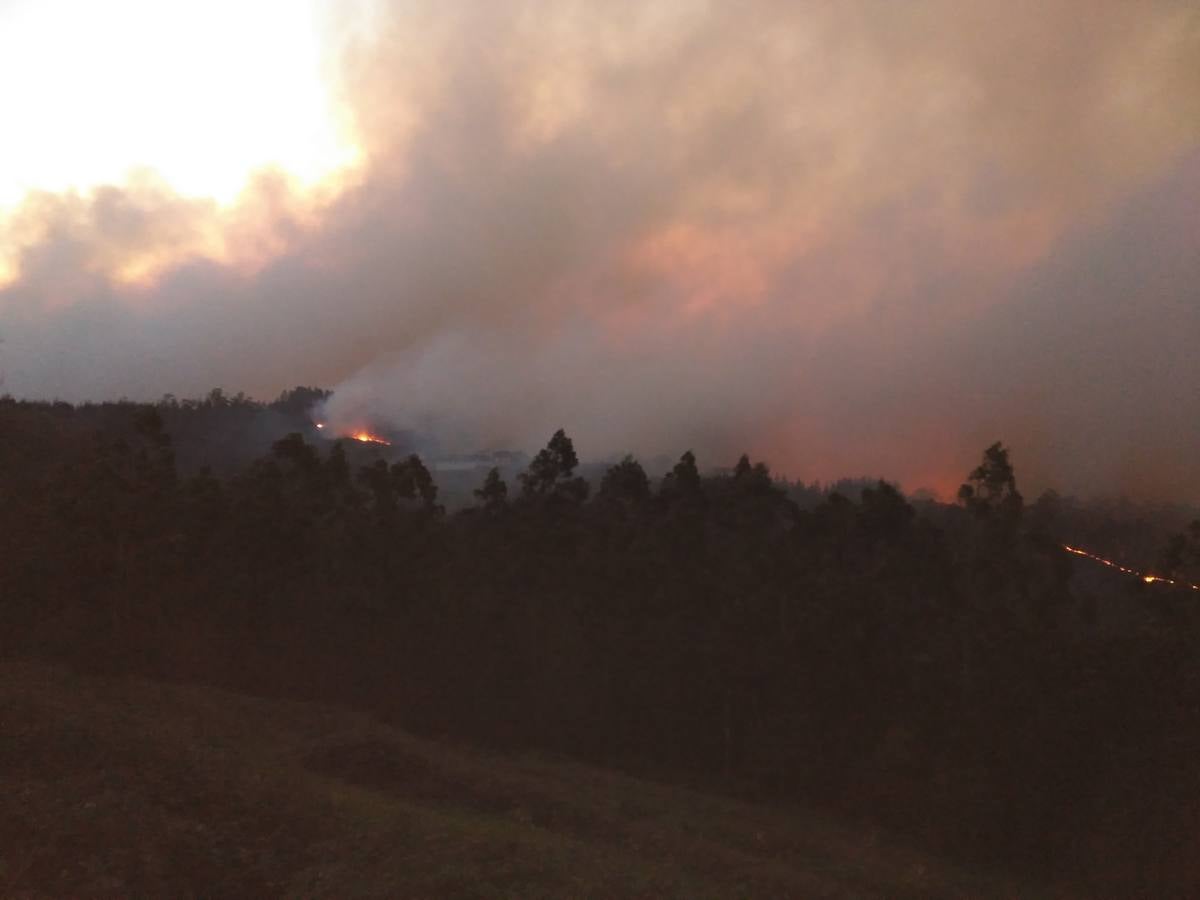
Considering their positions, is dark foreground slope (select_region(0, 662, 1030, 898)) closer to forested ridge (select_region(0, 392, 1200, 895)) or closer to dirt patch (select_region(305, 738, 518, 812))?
dirt patch (select_region(305, 738, 518, 812))

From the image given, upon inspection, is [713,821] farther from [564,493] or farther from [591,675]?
[564,493]

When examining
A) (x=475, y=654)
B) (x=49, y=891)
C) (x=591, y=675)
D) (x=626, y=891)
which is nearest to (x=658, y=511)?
(x=591, y=675)

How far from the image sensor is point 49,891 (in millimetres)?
8719

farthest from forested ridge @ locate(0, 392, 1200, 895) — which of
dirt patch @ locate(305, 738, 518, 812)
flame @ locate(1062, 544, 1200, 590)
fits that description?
dirt patch @ locate(305, 738, 518, 812)

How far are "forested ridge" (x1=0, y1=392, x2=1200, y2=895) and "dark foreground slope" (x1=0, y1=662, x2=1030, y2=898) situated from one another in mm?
2386

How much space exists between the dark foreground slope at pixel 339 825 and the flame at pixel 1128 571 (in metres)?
6.65

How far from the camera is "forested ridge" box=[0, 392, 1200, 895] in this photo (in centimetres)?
1648

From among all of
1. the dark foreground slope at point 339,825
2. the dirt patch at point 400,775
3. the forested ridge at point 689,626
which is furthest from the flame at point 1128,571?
the dirt patch at point 400,775

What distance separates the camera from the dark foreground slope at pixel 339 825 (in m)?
9.67

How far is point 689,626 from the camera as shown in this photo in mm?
21281

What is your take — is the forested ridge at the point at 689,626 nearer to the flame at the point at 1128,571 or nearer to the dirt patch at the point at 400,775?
the flame at the point at 1128,571

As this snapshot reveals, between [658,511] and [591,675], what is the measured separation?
451 centimetres

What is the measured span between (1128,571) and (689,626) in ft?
31.2

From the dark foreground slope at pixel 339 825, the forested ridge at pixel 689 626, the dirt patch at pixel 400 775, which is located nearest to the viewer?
the dark foreground slope at pixel 339 825
